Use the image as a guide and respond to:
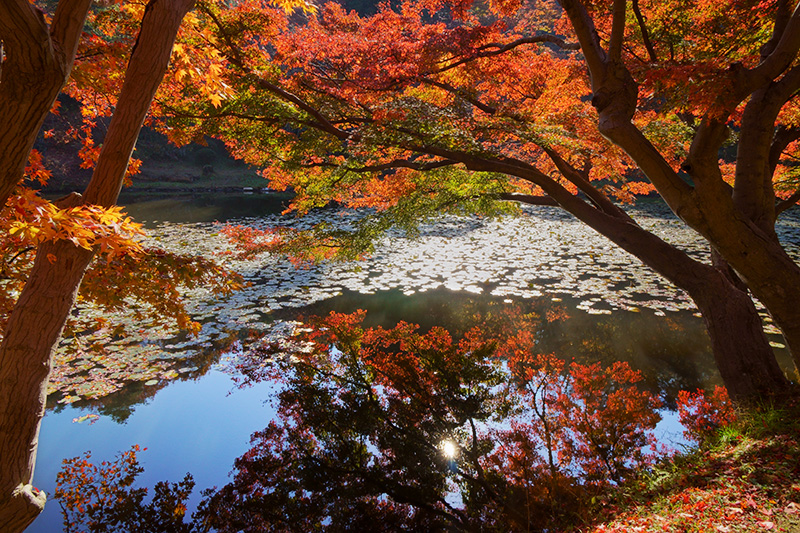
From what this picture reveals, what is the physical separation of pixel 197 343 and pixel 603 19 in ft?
25.3

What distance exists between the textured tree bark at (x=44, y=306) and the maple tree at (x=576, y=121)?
6.21 feet

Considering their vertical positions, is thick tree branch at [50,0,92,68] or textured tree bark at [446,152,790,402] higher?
thick tree branch at [50,0,92,68]

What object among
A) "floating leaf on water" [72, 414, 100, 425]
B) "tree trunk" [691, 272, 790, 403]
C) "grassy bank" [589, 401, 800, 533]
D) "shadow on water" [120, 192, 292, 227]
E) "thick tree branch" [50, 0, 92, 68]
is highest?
"shadow on water" [120, 192, 292, 227]

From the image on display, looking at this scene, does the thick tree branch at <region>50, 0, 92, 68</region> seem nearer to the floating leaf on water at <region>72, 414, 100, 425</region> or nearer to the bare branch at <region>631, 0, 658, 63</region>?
the floating leaf on water at <region>72, 414, 100, 425</region>

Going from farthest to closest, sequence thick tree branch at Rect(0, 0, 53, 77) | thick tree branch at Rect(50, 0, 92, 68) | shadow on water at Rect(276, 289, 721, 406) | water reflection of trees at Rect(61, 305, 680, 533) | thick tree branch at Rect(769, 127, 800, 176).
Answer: shadow on water at Rect(276, 289, 721, 406)
thick tree branch at Rect(769, 127, 800, 176)
water reflection of trees at Rect(61, 305, 680, 533)
thick tree branch at Rect(50, 0, 92, 68)
thick tree branch at Rect(0, 0, 53, 77)

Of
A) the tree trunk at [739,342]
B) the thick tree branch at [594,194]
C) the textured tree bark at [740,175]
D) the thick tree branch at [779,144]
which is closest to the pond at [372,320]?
the tree trunk at [739,342]

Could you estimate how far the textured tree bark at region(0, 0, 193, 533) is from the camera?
6.50 feet

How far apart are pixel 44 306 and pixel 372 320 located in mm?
5429

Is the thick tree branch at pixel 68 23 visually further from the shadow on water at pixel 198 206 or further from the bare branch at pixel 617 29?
the shadow on water at pixel 198 206

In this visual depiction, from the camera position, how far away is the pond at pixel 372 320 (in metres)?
4.29

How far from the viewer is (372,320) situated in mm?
7273

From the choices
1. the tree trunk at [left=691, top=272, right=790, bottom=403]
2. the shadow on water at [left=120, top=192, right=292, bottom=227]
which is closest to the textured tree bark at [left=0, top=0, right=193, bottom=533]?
the tree trunk at [left=691, top=272, right=790, bottom=403]

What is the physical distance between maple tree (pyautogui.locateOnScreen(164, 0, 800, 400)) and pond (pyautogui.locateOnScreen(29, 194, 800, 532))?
5.24 ft

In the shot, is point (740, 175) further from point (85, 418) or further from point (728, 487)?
point (85, 418)
